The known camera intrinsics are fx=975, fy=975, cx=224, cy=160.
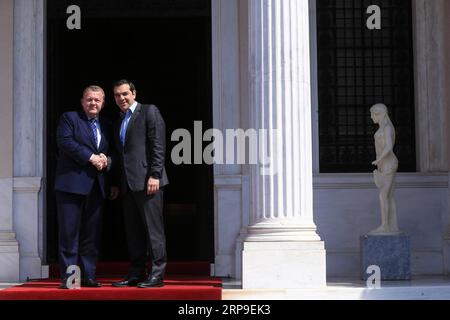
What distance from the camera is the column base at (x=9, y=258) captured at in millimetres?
12750

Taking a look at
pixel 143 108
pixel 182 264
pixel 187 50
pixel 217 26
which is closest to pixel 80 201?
pixel 143 108

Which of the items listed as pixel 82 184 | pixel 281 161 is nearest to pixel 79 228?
pixel 82 184

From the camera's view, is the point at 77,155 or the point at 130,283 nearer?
the point at 77,155

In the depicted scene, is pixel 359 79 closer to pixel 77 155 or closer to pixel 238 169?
pixel 238 169

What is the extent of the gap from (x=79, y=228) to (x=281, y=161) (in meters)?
2.39

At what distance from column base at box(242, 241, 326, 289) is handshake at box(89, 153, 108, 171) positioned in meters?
1.89

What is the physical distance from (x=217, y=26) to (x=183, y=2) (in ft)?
3.34

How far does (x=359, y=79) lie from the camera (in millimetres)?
13711

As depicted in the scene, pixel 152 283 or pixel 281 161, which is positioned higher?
pixel 281 161

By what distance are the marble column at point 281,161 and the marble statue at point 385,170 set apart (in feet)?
5.28

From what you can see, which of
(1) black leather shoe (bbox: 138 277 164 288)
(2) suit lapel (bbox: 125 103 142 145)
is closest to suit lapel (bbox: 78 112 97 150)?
(2) suit lapel (bbox: 125 103 142 145)

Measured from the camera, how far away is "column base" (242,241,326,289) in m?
10.7

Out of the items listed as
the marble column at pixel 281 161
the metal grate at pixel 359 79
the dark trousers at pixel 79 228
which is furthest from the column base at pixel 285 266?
the metal grate at pixel 359 79
